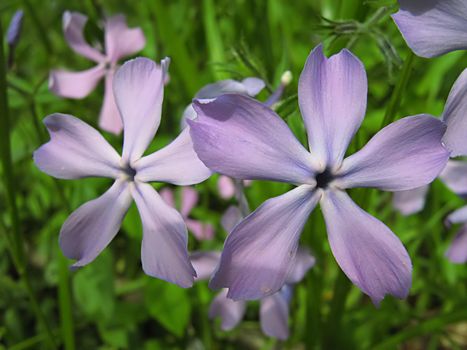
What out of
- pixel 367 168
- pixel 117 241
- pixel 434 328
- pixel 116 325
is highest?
pixel 367 168

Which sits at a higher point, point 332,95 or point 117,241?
point 332,95

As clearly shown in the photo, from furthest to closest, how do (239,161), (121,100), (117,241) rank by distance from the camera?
(117,241)
(121,100)
(239,161)

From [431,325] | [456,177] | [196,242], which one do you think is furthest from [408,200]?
[196,242]

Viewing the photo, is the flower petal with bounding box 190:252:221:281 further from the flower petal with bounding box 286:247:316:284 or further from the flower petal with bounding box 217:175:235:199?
the flower petal with bounding box 217:175:235:199

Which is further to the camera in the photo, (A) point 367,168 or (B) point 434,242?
(B) point 434,242

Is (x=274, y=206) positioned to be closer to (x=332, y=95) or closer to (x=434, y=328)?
(x=332, y=95)

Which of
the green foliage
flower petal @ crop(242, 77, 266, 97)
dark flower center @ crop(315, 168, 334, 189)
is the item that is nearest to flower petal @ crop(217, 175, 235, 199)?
the green foliage

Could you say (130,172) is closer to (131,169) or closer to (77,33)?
(131,169)

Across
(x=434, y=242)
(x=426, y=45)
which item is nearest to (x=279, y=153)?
(x=426, y=45)
